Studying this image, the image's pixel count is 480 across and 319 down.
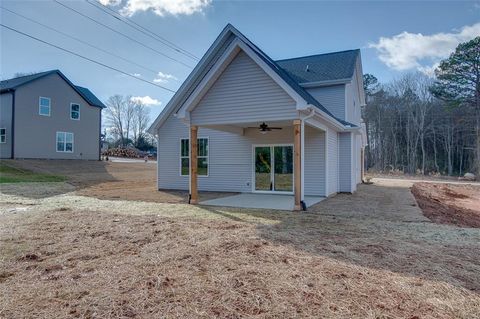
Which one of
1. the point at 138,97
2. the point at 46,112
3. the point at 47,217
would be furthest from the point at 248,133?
the point at 138,97

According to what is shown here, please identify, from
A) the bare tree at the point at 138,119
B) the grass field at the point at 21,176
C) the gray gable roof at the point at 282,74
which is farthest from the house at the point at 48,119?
the bare tree at the point at 138,119

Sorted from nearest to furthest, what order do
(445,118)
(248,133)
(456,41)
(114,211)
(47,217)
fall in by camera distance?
1. (47,217)
2. (114,211)
3. (248,133)
4. (456,41)
5. (445,118)

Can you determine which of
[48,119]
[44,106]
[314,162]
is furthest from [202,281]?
[44,106]

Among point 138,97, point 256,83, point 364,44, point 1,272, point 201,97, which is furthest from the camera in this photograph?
point 138,97

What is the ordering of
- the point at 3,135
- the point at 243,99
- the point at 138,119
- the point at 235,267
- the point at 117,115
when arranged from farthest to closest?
the point at 138,119
the point at 117,115
the point at 3,135
the point at 243,99
the point at 235,267

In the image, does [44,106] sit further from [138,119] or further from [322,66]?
[138,119]

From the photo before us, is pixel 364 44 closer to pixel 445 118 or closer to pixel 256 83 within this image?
pixel 256 83

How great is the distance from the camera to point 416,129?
41.3 m

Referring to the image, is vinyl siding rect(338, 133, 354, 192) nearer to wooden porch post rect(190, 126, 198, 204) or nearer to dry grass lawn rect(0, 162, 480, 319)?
dry grass lawn rect(0, 162, 480, 319)

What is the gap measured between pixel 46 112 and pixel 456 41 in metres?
38.2

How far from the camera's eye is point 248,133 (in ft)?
46.6

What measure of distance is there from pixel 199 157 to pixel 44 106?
16.9m

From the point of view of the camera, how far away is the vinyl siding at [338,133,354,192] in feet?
47.3

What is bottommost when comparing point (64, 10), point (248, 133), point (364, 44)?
point (248, 133)
